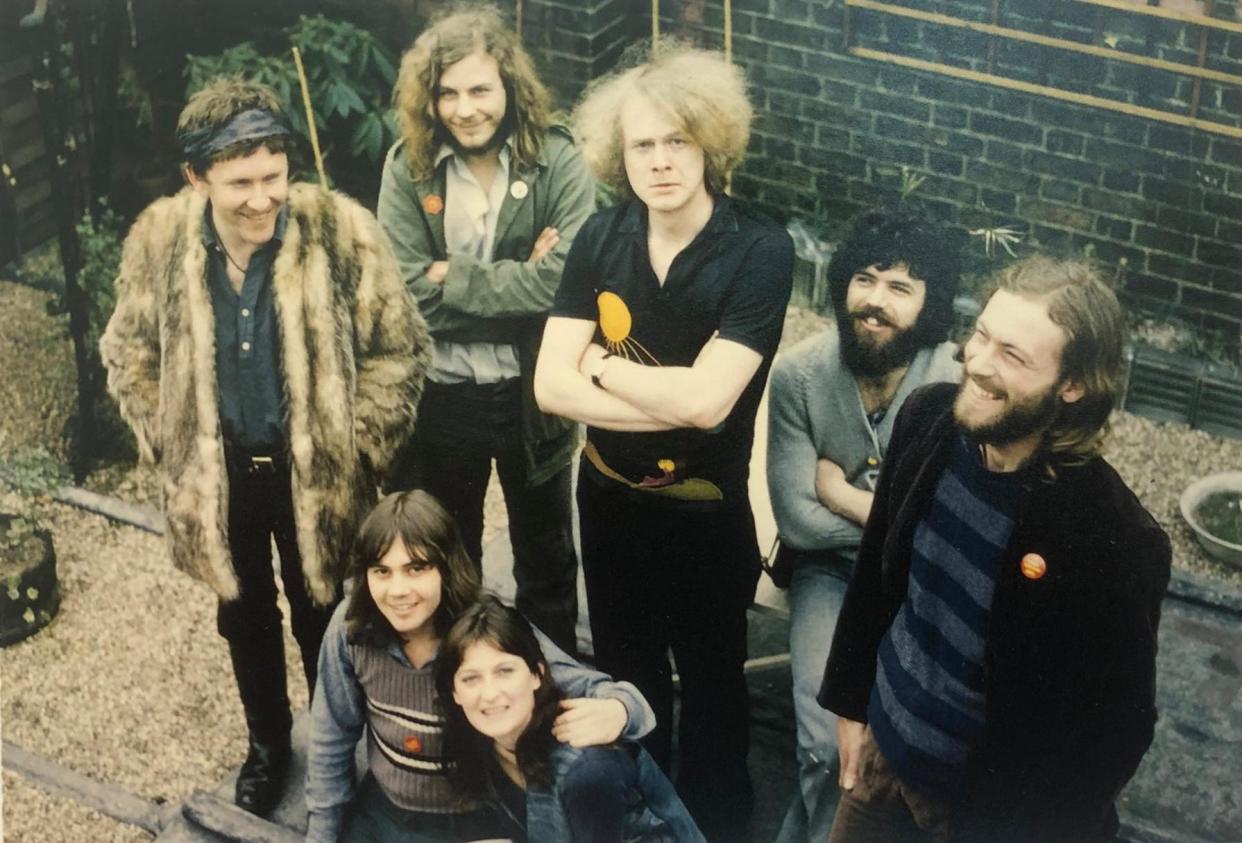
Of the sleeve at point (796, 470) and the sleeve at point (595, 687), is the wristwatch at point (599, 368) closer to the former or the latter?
the sleeve at point (796, 470)

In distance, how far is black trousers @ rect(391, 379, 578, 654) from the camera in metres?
3.28

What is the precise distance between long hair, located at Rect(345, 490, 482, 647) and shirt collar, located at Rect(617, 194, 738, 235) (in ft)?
2.15

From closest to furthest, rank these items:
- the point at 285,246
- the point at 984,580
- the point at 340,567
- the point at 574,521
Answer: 1. the point at 984,580
2. the point at 285,246
3. the point at 340,567
4. the point at 574,521

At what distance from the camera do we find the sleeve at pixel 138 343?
3127mm

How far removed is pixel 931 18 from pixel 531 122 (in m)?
0.81

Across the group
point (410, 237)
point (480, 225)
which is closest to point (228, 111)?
point (410, 237)

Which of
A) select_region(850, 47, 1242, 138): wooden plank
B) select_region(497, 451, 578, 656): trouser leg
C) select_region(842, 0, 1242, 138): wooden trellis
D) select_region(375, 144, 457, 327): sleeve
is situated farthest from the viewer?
select_region(497, 451, 578, 656): trouser leg

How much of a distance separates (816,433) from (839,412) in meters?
0.06

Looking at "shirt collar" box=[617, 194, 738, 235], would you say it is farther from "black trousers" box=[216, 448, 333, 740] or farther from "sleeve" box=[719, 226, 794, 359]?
"black trousers" box=[216, 448, 333, 740]

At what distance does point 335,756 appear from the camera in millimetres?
3154

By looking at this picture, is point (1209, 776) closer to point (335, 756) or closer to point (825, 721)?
point (825, 721)

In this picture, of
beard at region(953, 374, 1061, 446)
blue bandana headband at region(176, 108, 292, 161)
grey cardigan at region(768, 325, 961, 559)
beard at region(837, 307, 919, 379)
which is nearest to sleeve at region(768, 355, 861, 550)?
grey cardigan at region(768, 325, 961, 559)

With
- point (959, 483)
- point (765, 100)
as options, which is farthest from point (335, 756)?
point (765, 100)

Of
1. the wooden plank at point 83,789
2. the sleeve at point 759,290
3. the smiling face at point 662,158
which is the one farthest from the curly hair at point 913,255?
the wooden plank at point 83,789
